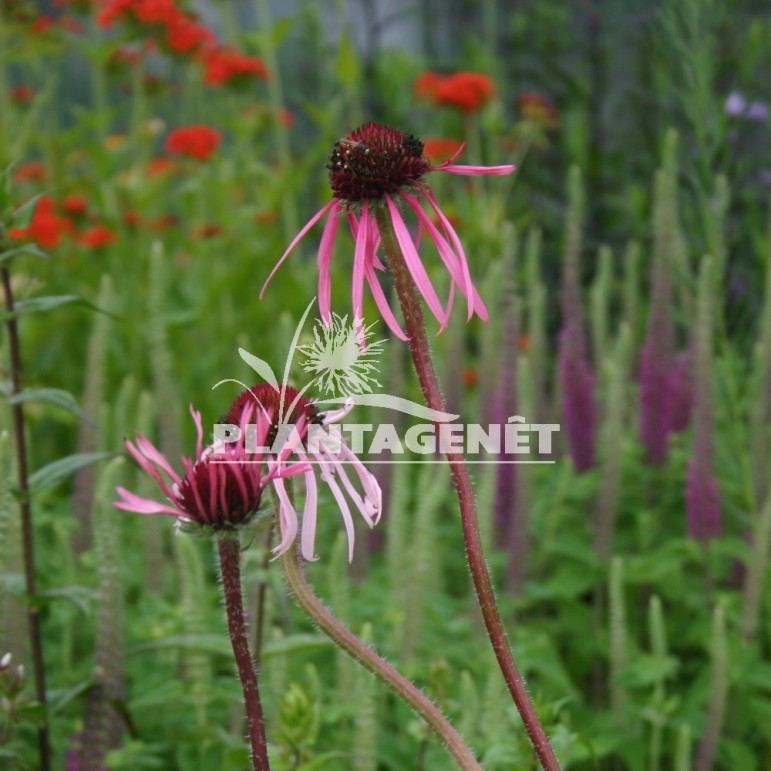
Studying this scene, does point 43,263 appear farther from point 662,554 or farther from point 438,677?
point 438,677

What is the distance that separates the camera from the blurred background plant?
4.31 ft

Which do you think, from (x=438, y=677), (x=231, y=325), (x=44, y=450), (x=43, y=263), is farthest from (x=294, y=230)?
(x=438, y=677)

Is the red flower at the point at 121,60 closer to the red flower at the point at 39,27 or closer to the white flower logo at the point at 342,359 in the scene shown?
the red flower at the point at 39,27

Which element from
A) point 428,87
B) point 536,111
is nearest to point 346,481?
point 536,111

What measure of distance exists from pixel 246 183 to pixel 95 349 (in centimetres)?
233

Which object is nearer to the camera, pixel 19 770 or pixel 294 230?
pixel 19 770

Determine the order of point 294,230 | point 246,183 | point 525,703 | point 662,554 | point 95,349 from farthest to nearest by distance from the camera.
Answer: point 246,183 → point 294,230 → point 662,554 → point 95,349 → point 525,703

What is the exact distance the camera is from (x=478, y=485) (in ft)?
6.09

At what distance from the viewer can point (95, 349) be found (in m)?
1.61

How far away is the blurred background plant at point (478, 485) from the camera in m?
1.31

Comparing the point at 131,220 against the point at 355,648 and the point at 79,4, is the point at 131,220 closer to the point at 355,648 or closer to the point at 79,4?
the point at 79,4

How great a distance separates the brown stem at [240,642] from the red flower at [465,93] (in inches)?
101

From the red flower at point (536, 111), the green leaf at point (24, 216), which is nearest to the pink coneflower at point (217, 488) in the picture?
the green leaf at point (24, 216)

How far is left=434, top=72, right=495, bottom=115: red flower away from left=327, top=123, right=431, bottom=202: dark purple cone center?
8.20ft
